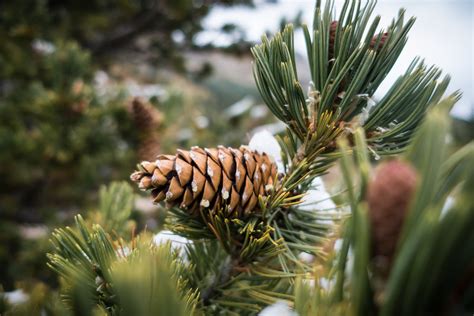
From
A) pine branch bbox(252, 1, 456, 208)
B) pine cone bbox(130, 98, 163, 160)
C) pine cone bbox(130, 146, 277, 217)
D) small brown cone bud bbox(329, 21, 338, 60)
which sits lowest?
pine cone bbox(130, 146, 277, 217)

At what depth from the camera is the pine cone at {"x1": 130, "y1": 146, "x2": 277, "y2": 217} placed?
0.38 meters

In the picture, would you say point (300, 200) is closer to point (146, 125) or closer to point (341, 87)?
point (341, 87)

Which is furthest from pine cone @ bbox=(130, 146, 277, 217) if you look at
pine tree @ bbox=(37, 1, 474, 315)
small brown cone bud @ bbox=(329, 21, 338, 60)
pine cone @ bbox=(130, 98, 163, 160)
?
pine cone @ bbox=(130, 98, 163, 160)

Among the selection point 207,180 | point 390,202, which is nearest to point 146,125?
point 207,180

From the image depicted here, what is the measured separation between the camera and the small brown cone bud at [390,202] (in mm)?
185

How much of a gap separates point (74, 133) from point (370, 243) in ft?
4.29

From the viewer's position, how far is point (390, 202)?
19 cm

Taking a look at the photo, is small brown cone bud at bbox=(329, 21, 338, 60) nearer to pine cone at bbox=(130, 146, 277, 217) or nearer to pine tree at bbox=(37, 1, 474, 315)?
pine tree at bbox=(37, 1, 474, 315)

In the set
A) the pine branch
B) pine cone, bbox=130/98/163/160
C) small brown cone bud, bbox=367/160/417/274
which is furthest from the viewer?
pine cone, bbox=130/98/163/160

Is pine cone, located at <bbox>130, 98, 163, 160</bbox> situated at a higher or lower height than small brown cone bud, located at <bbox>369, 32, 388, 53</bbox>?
higher

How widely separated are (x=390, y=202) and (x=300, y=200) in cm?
22

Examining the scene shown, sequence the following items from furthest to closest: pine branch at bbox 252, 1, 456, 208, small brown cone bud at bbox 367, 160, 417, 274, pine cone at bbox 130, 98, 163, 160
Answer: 1. pine cone at bbox 130, 98, 163, 160
2. pine branch at bbox 252, 1, 456, 208
3. small brown cone bud at bbox 367, 160, 417, 274

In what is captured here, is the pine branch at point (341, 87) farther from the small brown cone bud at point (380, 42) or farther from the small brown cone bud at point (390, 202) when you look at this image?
the small brown cone bud at point (390, 202)

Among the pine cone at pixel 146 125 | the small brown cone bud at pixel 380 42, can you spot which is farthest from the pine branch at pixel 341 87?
the pine cone at pixel 146 125
